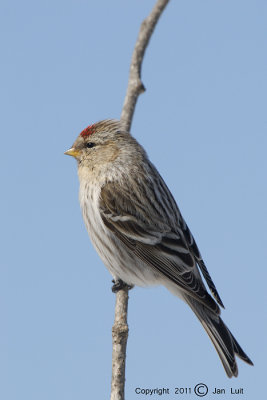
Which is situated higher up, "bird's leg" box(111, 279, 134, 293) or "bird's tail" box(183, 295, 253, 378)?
"bird's leg" box(111, 279, 134, 293)

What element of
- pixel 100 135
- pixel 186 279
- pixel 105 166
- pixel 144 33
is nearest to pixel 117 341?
pixel 186 279

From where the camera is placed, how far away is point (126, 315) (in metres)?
3.73

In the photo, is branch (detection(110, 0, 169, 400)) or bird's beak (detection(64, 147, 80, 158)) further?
bird's beak (detection(64, 147, 80, 158))

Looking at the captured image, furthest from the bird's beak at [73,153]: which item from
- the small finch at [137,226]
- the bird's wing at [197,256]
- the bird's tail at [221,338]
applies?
the bird's tail at [221,338]

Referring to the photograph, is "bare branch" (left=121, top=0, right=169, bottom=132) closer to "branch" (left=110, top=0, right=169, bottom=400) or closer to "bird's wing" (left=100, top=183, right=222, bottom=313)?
"branch" (left=110, top=0, right=169, bottom=400)

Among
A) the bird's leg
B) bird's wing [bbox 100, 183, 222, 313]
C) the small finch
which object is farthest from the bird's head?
the bird's leg

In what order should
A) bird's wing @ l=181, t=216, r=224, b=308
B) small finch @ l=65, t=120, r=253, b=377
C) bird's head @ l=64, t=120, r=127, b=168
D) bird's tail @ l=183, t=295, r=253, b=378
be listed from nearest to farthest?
bird's tail @ l=183, t=295, r=253, b=378 → small finch @ l=65, t=120, r=253, b=377 → bird's wing @ l=181, t=216, r=224, b=308 → bird's head @ l=64, t=120, r=127, b=168

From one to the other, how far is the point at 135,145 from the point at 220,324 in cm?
156

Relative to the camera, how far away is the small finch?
3.81m

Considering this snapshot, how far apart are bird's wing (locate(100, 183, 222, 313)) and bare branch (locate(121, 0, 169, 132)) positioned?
657 mm

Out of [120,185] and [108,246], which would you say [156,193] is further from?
[108,246]

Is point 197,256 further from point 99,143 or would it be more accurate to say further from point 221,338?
point 99,143

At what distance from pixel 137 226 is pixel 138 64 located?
1294mm

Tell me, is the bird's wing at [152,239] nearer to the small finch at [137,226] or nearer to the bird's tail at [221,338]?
the small finch at [137,226]
